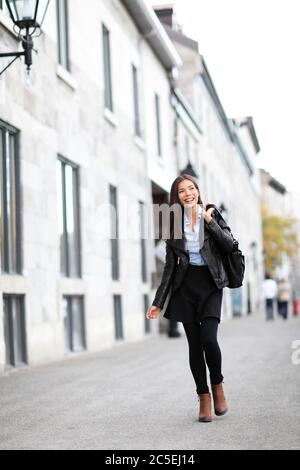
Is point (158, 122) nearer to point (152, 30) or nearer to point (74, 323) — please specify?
point (152, 30)

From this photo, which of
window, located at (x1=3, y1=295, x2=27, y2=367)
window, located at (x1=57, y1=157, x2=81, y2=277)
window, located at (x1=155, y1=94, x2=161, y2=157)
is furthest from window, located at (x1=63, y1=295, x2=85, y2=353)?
window, located at (x1=155, y1=94, x2=161, y2=157)

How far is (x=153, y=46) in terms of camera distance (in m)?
23.8

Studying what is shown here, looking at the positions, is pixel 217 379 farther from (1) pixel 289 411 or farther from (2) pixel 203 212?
(2) pixel 203 212

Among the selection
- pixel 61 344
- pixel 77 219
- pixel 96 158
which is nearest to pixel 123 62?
pixel 96 158

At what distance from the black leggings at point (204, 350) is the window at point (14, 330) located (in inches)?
217

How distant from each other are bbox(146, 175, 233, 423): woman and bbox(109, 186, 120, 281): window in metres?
11.5

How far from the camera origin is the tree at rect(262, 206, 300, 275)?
82.4 meters

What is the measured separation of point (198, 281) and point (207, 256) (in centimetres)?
21

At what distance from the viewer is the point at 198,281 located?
657cm

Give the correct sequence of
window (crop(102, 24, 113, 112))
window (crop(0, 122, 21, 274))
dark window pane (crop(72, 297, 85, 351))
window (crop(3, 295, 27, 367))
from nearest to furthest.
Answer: window (crop(3, 295, 27, 367))
window (crop(0, 122, 21, 274))
dark window pane (crop(72, 297, 85, 351))
window (crop(102, 24, 113, 112))

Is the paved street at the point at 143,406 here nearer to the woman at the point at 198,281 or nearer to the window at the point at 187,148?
the woman at the point at 198,281

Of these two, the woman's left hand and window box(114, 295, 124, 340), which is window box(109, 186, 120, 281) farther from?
the woman's left hand

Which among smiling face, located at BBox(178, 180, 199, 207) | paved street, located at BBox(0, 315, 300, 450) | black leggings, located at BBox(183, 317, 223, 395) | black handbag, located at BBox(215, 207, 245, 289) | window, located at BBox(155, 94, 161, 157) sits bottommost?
paved street, located at BBox(0, 315, 300, 450)

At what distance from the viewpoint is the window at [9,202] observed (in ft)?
38.8
